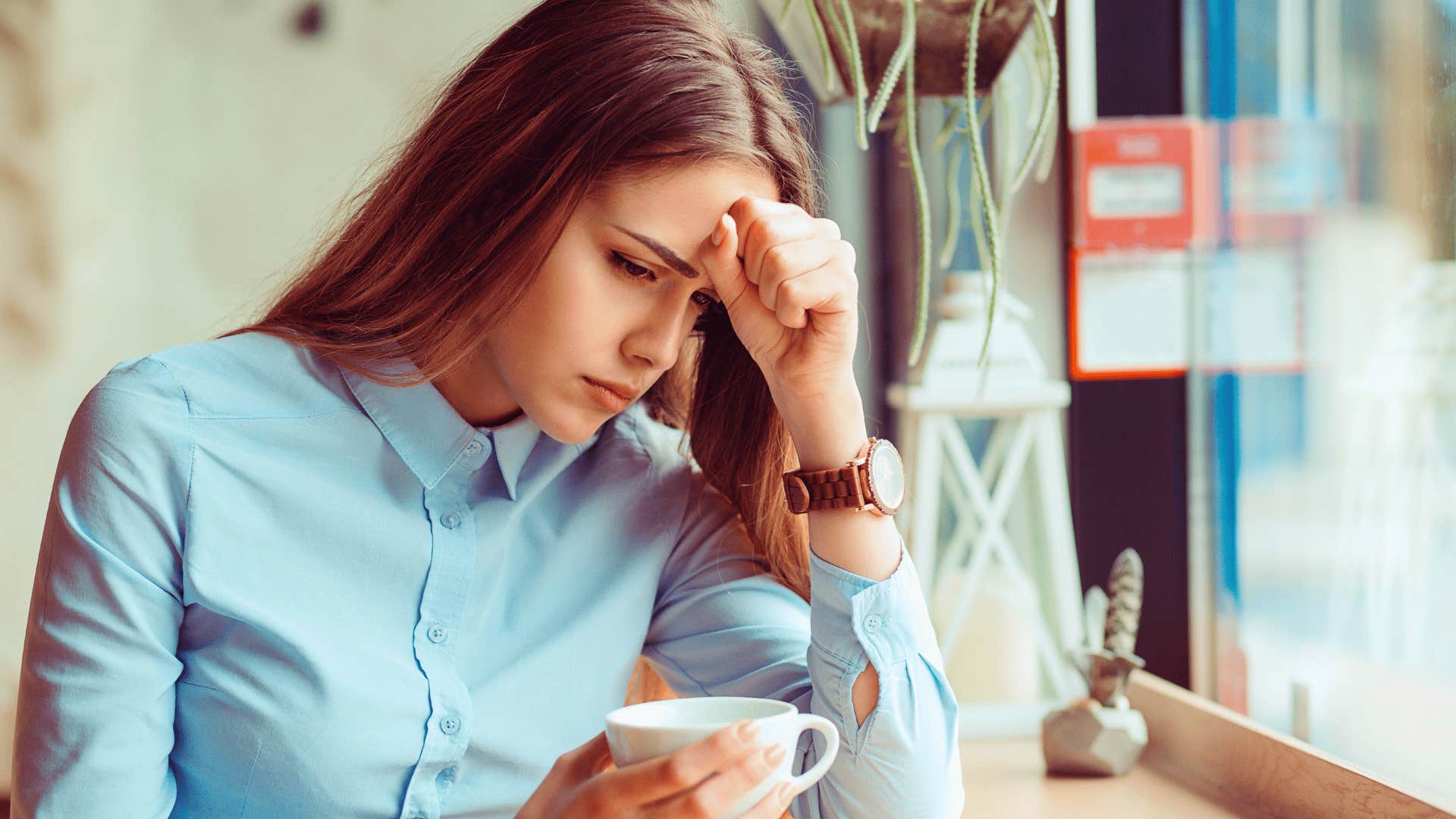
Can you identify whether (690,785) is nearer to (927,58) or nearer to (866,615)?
(866,615)

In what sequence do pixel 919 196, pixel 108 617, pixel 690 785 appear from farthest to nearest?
pixel 919 196 → pixel 108 617 → pixel 690 785

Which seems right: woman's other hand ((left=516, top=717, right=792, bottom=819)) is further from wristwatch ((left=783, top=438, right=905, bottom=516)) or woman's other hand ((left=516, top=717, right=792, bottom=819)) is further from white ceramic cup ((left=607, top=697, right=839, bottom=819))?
wristwatch ((left=783, top=438, right=905, bottom=516))

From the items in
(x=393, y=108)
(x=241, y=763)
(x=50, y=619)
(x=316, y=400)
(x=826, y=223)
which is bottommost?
(x=241, y=763)

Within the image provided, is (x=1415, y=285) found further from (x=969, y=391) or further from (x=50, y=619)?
(x=50, y=619)

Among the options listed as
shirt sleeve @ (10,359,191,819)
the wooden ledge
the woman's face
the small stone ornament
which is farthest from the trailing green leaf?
shirt sleeve @ (10,359,191,819)

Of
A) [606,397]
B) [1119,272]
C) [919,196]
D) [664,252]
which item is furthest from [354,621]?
[1119,272]

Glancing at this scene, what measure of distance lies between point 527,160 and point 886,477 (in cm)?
40

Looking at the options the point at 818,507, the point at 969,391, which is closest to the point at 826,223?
the point at 818,507

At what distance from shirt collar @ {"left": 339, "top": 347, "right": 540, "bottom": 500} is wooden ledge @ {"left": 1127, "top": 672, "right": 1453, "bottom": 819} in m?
0.77

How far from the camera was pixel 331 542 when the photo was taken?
96 cm

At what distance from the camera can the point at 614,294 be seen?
0.95 metres

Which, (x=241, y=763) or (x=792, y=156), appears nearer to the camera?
(x=241, y=763)

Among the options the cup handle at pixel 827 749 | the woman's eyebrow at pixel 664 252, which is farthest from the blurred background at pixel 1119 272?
the cup handle at pixel 827 749

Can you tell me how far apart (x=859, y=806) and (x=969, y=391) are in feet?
2.75
